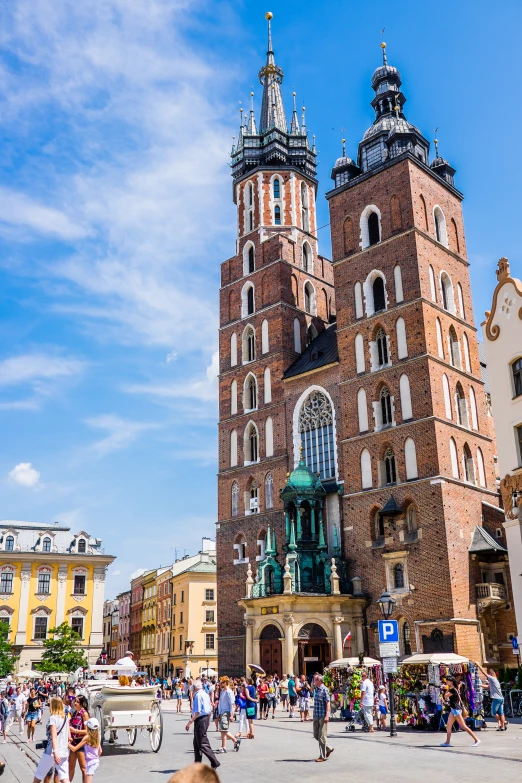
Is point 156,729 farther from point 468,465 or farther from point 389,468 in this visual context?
point 468,465

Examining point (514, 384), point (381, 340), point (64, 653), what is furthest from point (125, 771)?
point (64, 653)

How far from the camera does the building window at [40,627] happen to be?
59809 mm

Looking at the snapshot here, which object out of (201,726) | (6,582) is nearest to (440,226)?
(201,726)

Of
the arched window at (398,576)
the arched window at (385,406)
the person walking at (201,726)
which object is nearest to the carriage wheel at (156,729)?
the person walking at (201,726)

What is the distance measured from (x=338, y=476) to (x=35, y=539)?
121 feet

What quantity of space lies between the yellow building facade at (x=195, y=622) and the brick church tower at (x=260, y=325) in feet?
71.7

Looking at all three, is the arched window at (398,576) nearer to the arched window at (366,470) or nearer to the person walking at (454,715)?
the arched window at (366,470)

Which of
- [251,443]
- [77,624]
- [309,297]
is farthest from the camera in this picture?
[77,624]

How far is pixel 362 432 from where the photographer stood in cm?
3597

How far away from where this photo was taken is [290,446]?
129ft

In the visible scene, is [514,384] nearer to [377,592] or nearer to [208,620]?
[377,592]

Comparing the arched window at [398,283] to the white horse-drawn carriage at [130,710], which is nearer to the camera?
the white horse-drawn carriage at [130,710]

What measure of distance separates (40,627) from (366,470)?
3675 cm

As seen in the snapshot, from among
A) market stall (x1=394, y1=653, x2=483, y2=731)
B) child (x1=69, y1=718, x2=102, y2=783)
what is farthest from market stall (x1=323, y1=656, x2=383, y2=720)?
child (x1=69, y1=718, x2=102, y2=783)
